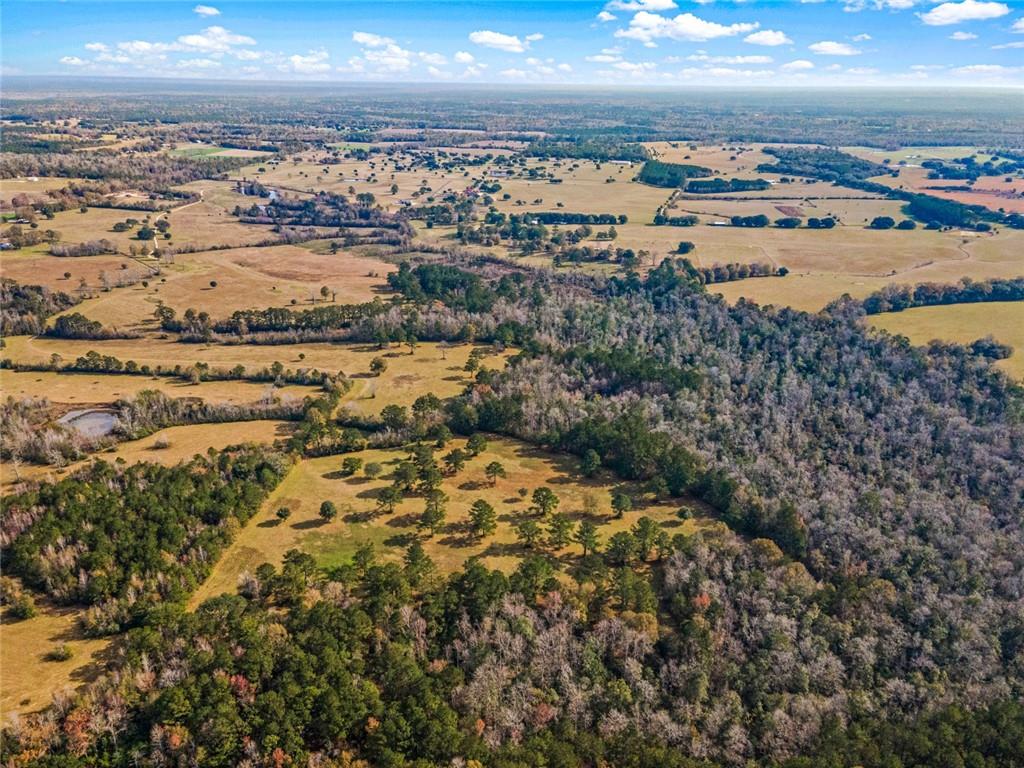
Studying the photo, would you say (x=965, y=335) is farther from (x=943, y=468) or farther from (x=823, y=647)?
(x=823, y=647)

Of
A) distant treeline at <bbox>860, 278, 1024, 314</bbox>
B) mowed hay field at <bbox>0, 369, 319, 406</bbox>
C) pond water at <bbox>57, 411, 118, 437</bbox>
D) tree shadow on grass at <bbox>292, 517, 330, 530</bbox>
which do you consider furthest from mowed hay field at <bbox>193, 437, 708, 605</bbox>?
distant treeline at <bbox>860, 278, 1024, 314</bbox>

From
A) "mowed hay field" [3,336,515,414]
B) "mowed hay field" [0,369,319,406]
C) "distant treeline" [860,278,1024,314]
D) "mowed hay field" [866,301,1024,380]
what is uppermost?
"distant treeline" [860,278,1024,314]

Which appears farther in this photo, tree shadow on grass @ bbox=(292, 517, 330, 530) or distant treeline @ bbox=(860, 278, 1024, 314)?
distant treeline @ bbox=(860, 278, 1024, 314)

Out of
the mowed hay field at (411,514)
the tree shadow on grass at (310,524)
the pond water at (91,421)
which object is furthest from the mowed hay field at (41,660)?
the pond water at (91,421)

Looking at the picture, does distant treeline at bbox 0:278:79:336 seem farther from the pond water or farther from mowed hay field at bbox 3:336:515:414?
the pond water

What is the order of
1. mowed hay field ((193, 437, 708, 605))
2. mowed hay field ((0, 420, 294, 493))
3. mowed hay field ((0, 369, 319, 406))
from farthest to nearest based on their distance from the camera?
mowed hay field ((0, 369, 319, 406)) < mowed hay field ((0, 420, 294, 493)) < mowed hay field ((193, 437, 708, 605))

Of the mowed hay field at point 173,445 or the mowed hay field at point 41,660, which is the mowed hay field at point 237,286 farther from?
the mowed hay field at point 41,660

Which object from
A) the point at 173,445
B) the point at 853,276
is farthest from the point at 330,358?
the point at 853,276
